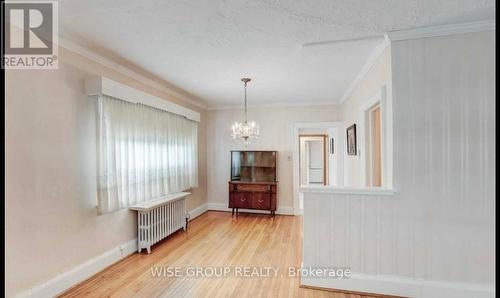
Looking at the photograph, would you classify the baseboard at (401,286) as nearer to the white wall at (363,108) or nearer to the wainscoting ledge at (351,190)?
the wainscoting ledge at (351,190)

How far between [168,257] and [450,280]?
2890mm

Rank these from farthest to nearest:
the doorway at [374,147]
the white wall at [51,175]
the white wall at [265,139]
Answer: the white wall at [265,139] < the doorway at [374,147] < the white wall at [51,175]

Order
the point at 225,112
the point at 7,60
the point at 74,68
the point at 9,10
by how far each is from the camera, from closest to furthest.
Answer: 1. the point at 9,10
2. the point at 7,60
3. the point at 74,68
4. the point at 225,112

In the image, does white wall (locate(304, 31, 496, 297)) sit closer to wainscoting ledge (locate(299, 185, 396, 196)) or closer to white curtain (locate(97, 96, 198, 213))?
wainscoting ledge (locate(299, 185, 396, 196))

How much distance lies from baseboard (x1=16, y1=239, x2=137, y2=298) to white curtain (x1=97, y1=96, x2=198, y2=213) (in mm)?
529

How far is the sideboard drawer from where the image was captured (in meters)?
5.36

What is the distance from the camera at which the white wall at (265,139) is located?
18.4ft

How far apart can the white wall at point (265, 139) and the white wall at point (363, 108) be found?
738 mm

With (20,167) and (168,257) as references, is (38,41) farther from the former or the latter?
(168,257)

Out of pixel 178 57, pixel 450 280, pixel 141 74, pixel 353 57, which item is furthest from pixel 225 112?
pixel 450 280

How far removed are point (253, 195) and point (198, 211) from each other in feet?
3.79

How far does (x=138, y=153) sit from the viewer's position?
3523mm

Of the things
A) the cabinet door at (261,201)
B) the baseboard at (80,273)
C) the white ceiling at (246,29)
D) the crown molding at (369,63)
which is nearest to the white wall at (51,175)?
the baseboard at (80,273)

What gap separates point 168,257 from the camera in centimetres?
335
